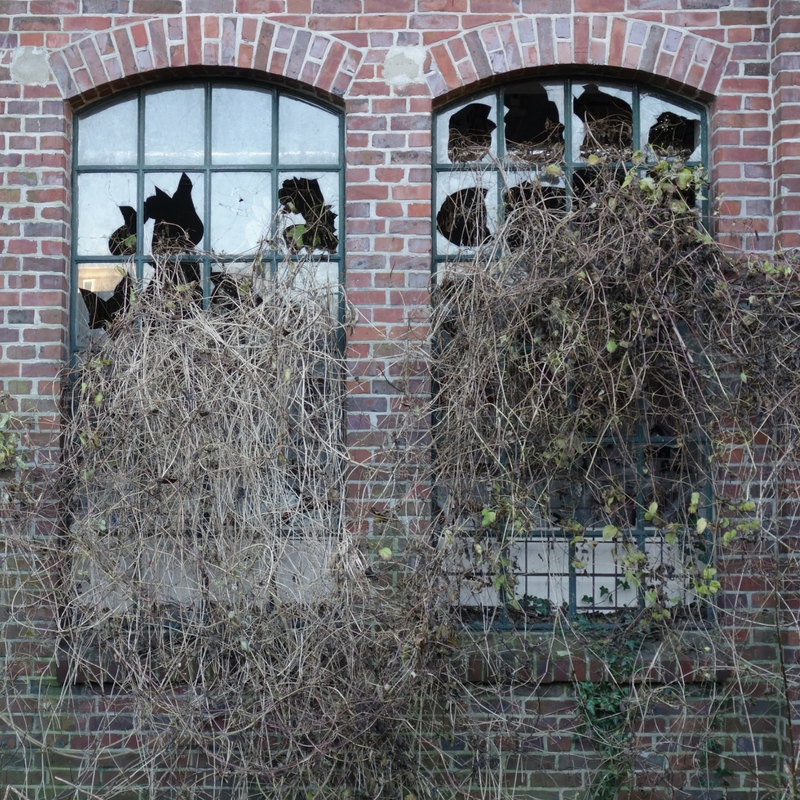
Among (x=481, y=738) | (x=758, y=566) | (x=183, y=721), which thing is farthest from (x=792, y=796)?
(x=183, y=721)

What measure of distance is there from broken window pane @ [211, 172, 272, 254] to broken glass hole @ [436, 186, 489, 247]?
0.88m

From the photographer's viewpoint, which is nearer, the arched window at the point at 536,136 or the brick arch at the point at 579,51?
the brick arch at the point at 579,51

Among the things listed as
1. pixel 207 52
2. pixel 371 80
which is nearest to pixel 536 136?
pixel 371 80

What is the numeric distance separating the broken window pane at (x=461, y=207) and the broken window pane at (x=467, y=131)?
0.10 metres

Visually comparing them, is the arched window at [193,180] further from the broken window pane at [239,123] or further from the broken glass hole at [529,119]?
the broken glass hole at [529,119]

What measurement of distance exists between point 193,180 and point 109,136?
0.49 metres

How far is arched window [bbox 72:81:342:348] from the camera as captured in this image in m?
4.46

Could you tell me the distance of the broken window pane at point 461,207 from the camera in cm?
441

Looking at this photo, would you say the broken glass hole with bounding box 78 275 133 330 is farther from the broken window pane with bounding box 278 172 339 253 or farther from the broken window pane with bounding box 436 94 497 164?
the broken window pane with bounding box 436 94 497 164

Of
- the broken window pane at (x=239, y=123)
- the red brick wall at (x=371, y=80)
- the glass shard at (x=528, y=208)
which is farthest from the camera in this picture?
the broken window pane at (x=239, y=123)

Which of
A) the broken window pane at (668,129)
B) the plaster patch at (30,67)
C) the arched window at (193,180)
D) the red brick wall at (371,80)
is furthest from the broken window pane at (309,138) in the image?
the broken window pane at (668,129)

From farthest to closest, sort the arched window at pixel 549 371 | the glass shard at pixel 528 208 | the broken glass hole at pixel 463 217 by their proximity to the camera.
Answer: the broken glass hole at pixel 463 217, the glass shard at pixel 528 208, the arched window at pixel 549 371

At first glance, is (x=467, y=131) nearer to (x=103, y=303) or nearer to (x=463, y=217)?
(x=463, y=217)

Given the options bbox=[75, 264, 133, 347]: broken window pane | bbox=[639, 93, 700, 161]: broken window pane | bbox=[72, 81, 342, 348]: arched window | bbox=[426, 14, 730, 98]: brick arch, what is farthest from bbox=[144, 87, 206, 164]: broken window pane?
bbox=[639, 93, 700, 161]: broken window pane
